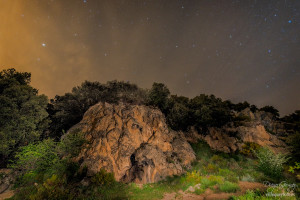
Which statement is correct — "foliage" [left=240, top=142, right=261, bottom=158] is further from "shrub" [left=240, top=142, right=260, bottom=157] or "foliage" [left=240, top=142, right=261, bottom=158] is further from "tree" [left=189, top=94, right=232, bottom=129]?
"tree" [left=189, top=94, right=232, bottom=129]

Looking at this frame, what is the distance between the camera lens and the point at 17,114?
704 inches

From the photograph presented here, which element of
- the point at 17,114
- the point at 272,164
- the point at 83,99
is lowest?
the point at 272,164

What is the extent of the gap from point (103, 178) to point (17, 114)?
1603 cm

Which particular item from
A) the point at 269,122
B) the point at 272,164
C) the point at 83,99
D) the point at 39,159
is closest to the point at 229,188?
the point at 272,164

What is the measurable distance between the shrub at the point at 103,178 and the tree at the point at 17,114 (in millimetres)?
12218

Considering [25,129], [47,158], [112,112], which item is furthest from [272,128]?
[25,129]

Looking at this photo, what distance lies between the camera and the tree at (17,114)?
54.6 ft

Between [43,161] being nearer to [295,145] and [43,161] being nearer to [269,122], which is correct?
[295,145]

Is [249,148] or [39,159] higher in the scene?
[39,159]

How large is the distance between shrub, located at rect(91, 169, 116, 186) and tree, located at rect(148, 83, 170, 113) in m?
17.1

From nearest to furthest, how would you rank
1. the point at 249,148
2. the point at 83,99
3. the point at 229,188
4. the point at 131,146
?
the point at 229,188 → the point at 131,146 → the point at 83,99 → the point at 249,148

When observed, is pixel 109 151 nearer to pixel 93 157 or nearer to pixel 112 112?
pixel 93 157

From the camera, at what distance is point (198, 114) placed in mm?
27531

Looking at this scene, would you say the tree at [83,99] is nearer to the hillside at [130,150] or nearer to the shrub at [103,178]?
the hillside at [130,150]
